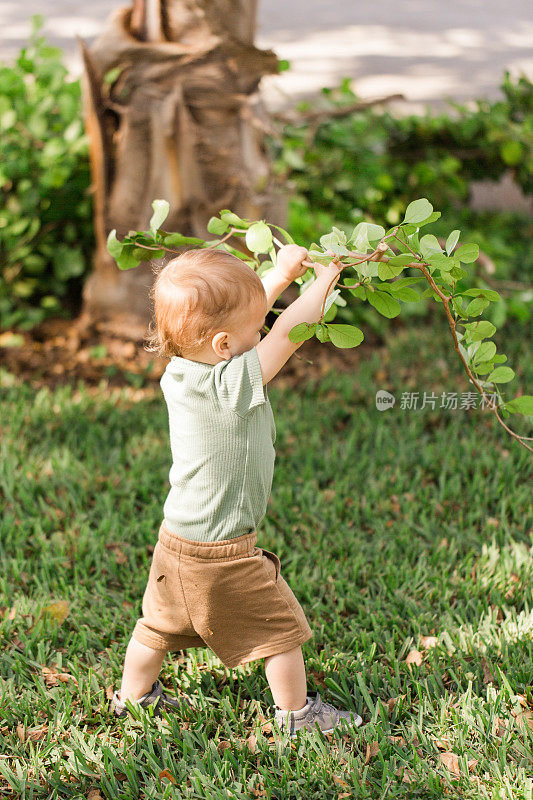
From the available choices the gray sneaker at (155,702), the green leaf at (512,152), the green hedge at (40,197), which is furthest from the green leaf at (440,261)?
the green leaf at (512,152)

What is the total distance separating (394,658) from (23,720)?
1000 mm

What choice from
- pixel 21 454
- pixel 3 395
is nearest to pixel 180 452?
pixel 21 454

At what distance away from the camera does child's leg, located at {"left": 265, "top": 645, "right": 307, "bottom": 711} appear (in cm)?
194

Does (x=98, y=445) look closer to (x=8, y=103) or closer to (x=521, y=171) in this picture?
(x=8, y=103)

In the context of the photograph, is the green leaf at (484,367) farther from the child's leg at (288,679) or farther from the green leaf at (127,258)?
the green leaf at (127,258)

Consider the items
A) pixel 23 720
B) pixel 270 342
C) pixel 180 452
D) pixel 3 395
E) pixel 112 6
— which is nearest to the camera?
pixel 270 342

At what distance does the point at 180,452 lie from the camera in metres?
1.87

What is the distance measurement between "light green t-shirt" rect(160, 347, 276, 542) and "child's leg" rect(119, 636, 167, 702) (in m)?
0.36

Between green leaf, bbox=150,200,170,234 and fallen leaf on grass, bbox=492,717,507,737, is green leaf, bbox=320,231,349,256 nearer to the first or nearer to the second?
green leaf, bbox=150,200,170,234

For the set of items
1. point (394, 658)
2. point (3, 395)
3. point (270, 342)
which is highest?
point (270, 342)

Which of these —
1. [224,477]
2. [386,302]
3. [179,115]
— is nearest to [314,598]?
[224,477]

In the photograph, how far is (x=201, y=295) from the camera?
1707 millimetres

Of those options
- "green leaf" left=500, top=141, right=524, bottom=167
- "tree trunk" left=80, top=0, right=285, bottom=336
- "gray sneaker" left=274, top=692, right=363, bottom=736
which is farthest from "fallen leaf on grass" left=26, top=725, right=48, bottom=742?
"green leaf" left=500, top=141, right=524, bottom=167

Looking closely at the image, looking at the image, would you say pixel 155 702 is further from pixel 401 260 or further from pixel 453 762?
pixel 401 260
